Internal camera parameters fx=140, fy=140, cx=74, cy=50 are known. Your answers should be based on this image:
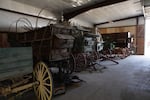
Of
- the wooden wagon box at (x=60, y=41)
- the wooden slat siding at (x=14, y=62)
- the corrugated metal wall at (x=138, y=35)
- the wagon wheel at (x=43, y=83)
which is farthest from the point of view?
the corrugated metal wall at (x=138, y=35)

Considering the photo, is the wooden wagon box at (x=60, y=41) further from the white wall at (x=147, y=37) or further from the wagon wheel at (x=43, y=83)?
the white wall at (x=147, y=37)

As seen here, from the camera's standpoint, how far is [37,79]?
8.27 feet

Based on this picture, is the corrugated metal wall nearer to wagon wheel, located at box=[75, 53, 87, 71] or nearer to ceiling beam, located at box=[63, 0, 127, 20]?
ceiling beam, located at box=[63, 0, 127, 20]

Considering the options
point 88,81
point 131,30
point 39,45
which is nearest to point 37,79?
point 39,45

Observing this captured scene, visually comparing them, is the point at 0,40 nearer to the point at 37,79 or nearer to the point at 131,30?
the point at 37,79

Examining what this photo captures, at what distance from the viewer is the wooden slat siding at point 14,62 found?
1825mm

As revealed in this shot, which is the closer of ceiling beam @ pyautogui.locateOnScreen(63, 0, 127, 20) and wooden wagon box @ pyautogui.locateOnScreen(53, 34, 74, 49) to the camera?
wooden wagon box @ pyautogui.locateOnScreen(53, 34, 74, 49)

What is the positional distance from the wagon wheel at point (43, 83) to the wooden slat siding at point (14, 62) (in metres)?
0.30

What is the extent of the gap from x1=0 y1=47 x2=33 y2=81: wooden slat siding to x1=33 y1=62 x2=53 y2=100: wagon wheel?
30 cm

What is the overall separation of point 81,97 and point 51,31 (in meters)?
1.40

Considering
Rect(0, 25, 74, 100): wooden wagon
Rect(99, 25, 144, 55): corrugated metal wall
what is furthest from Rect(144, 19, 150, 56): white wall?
Rect(0, 25, 74, 100): wooden wagon

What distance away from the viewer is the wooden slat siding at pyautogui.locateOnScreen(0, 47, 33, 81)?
183 cm

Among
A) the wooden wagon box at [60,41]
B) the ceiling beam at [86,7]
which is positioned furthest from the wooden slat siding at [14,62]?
the ceiling beam at [86,7]

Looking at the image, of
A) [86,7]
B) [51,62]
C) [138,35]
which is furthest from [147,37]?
[51,62]
